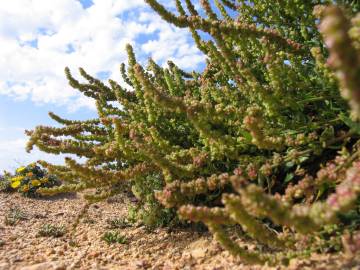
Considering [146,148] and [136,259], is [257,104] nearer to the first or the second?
[146,148]

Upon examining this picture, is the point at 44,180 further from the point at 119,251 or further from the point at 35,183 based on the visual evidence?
the point at 119,251

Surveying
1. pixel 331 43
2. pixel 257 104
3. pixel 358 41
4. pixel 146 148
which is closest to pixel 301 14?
pixel 257 104

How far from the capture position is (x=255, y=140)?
68.2 inches

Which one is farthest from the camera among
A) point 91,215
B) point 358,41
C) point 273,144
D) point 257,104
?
point 91,215

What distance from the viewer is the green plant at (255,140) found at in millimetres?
1486

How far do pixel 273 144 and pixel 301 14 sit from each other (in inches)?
36.0

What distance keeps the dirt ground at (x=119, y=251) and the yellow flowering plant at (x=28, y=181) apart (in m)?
2.80

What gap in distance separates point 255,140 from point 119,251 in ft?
4.49

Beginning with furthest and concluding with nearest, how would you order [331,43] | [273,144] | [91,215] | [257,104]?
[91,215] → [257,104] → [273,144] → [331,43]

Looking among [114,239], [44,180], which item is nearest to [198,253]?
[114,239]

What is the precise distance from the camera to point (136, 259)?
2420 millimetres

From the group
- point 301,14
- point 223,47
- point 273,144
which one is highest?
point 301,14

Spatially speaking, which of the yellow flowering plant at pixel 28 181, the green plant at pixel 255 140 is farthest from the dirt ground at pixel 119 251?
the yellow flowering plant at pixel 28 181

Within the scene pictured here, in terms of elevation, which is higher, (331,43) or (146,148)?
(146,148)
